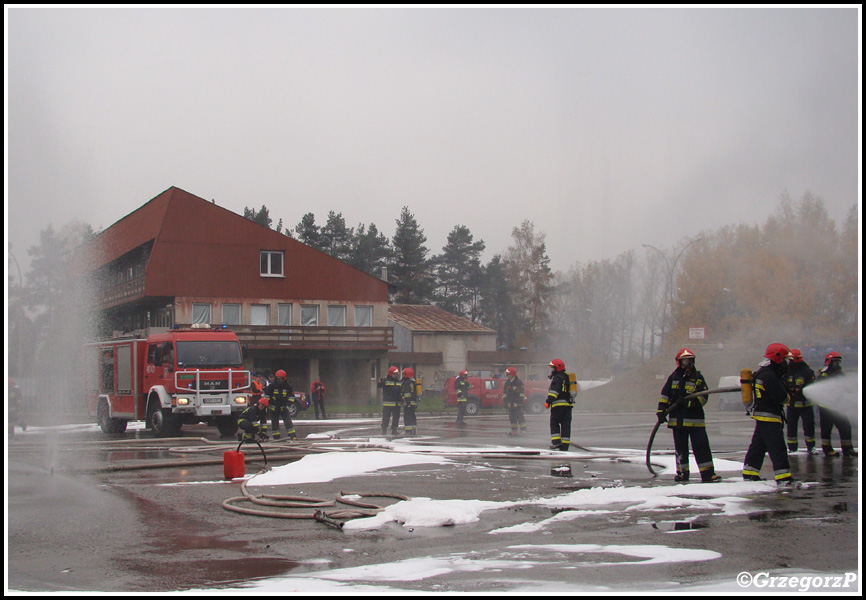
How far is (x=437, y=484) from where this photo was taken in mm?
10836

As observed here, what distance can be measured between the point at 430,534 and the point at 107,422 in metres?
17.7

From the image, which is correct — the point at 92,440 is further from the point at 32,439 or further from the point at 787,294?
the point at 787,294

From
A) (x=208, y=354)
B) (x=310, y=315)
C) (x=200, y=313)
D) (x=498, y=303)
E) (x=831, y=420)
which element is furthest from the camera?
(x=498, y=303)

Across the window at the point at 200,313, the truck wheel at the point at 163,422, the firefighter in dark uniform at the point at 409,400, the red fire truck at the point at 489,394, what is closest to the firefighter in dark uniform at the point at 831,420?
the firefighter in dark uniform at the point at 409,400

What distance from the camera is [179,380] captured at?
20047 millimetres

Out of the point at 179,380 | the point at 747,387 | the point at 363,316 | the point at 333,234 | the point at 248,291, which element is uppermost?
the point at 333,234

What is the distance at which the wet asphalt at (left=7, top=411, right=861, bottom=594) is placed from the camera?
5.85 m

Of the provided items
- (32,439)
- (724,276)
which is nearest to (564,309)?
(724,276)

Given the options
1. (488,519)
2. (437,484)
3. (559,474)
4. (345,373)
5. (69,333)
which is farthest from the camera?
(345,373)

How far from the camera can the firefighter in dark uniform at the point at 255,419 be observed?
573 inches

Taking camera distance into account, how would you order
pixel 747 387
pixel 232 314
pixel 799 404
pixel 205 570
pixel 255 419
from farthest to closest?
pixel 232 314 → pixel 255 419 → pixel 799 404 → pixel 747 387 → pixel 205 570

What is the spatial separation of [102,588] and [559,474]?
24.2 ft

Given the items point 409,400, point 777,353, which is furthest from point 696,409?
point 409,400

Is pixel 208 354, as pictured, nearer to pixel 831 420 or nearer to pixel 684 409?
pixel 684 409
